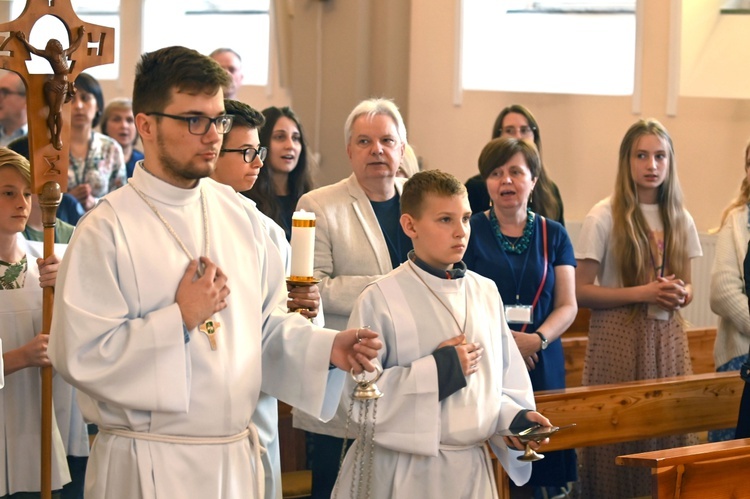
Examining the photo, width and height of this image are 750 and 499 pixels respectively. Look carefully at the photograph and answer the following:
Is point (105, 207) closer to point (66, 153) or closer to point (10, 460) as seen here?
point (66, 153)

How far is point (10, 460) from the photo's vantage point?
13.4ft

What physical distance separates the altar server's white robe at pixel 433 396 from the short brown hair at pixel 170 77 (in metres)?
1.17

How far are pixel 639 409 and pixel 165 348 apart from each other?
2.82m

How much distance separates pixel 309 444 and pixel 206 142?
271 centimetres

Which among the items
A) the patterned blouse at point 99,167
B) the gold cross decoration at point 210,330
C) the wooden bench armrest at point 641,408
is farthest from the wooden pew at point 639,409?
the patterned blouse at point 99,167

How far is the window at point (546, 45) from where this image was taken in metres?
9.34

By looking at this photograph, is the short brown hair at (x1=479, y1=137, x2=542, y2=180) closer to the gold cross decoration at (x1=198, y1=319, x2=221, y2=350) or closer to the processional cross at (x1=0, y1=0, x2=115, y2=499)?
the processional cross at (x1=0, y1=0, x2=115, y2=499)

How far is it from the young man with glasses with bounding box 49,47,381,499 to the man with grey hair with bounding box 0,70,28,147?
16.4 feet

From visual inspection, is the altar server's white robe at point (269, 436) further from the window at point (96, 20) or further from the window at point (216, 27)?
the window at point (96, 20)

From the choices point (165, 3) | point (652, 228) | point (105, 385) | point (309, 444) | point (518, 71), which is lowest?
point (309, 444)

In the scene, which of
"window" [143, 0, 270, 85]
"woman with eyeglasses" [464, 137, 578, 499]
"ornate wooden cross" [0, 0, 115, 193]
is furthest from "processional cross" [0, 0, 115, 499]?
"window" [143, 0, 270, 85]

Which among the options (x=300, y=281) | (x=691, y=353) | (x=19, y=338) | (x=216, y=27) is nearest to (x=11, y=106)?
(x=19, y=338)

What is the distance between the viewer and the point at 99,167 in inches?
263

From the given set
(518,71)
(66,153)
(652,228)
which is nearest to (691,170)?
(518,71)
